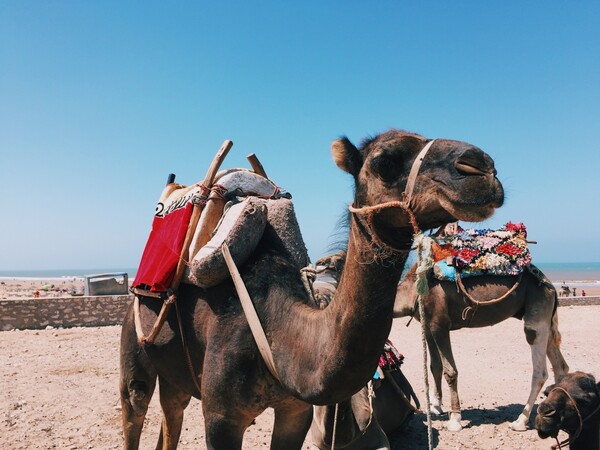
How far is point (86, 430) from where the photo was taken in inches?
243

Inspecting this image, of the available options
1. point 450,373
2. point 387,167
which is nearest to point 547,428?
point 450,373

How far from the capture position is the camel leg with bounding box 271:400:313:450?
3248 millimetres

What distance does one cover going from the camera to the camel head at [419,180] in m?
1.75

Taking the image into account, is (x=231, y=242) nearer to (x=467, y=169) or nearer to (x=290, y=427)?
(x=290, y=427)

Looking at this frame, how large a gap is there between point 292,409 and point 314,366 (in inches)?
37.0

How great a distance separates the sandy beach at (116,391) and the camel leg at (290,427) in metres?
2.66

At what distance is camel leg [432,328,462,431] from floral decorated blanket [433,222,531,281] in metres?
0.85

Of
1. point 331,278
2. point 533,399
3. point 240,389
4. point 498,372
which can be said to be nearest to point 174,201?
point 331,278

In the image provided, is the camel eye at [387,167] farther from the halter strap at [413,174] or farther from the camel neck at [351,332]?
the camel neck at [351,332]

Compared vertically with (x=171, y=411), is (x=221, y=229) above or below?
above

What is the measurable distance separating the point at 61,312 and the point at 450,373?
12473 mm

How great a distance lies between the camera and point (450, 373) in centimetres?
680

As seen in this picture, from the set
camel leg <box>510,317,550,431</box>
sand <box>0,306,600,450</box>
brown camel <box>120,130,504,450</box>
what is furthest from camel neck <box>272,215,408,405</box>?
camel leg <box>510,317,550,431</box>

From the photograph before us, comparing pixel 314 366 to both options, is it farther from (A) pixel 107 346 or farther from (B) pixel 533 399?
(A) pixel 107 346
